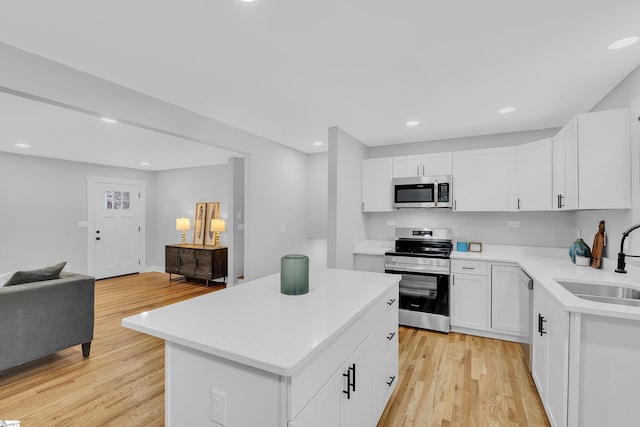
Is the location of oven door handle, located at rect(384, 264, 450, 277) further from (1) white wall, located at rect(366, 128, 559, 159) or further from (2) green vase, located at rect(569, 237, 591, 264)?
(1) white wall, located at rect(366, 128, 559, 159)

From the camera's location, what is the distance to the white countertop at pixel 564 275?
5.01 feet

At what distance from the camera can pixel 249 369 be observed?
3.38 feet

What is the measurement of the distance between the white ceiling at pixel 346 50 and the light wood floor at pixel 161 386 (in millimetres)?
2406

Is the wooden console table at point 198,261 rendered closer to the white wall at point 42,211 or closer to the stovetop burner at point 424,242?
the white wall at point 42,211

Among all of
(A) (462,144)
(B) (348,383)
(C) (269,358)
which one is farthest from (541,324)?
(A) (462,144)

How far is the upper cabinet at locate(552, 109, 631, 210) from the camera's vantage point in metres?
2.14

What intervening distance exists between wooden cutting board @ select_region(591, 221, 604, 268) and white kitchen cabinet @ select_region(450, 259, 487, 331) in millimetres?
908

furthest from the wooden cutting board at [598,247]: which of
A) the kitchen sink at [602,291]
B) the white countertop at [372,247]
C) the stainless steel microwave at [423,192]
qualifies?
the white countertop at [372,247]

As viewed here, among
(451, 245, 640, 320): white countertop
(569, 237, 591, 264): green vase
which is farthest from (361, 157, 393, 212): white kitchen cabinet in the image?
(569, 237, 591, 264): green vase

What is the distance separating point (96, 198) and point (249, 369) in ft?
22.1

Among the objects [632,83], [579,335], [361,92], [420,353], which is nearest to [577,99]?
[632,83]

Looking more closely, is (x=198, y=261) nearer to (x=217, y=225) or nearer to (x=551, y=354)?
(x=217, y=225)

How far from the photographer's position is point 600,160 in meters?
2.22

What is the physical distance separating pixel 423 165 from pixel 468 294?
1.65 metres
